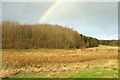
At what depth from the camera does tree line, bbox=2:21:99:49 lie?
51906 millimetres

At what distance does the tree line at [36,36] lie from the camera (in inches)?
2044

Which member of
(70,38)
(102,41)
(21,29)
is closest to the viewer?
(21,29)

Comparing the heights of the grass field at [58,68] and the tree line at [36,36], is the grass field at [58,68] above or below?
below

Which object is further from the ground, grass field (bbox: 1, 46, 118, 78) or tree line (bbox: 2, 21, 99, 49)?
tree line (bbox: 2, 21, 99, 49)

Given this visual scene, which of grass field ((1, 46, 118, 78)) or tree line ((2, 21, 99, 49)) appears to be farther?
tree line ((2, 21, 99, 49))

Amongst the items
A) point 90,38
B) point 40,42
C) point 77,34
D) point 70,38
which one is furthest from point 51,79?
point 90,38

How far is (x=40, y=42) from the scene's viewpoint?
54906 millimetres

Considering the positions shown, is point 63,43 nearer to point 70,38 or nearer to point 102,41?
point 70,38

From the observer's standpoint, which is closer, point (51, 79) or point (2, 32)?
point (51, 79)

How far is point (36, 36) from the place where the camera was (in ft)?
184

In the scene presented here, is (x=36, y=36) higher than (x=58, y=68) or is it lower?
higher

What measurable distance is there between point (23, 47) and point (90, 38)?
29592 millimetres

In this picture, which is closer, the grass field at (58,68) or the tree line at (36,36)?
the grass field at (58,68)

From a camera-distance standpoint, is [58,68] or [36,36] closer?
[58,68]
